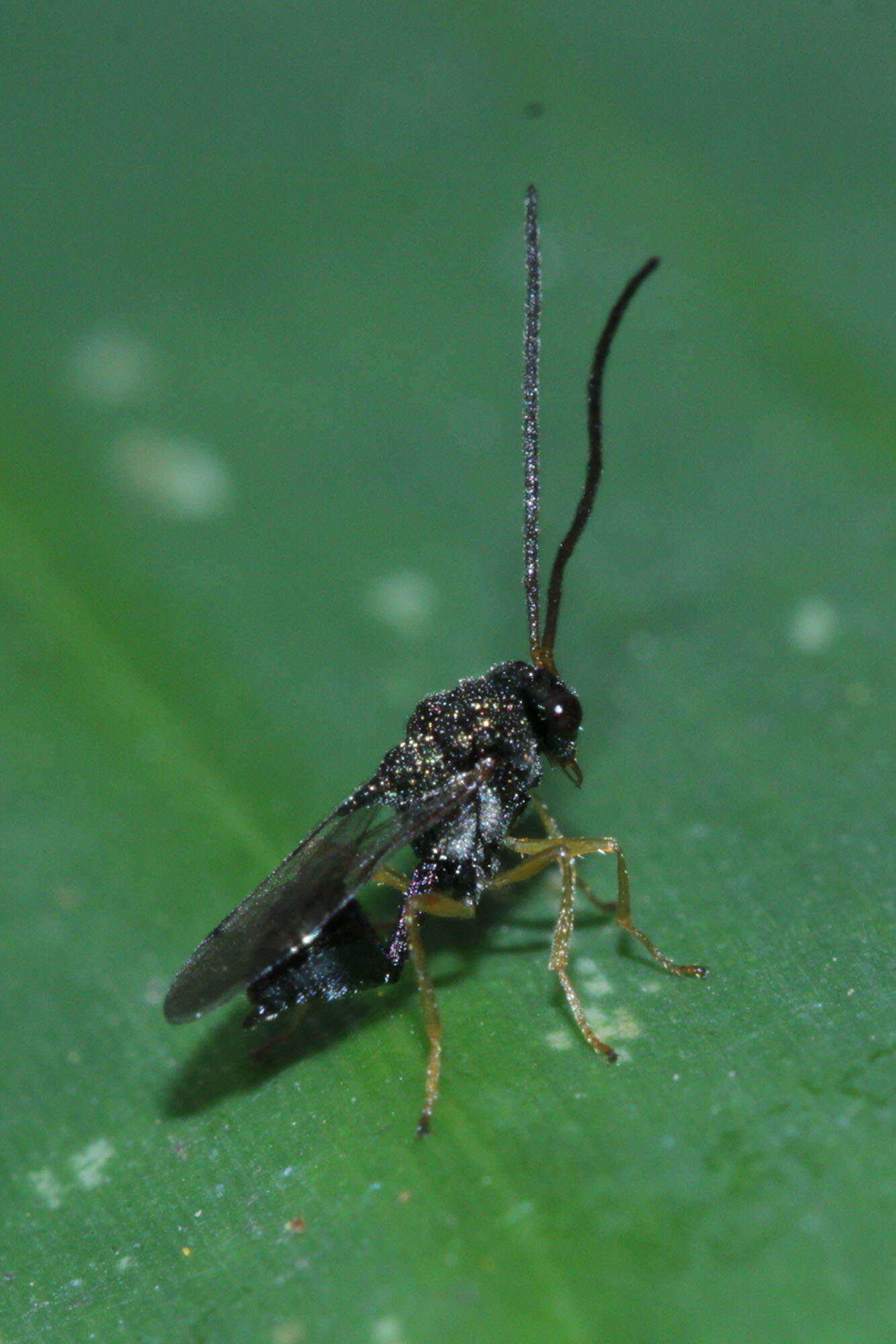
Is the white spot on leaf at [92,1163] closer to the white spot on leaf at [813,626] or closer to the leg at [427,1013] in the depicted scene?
the leg at [427,1013]

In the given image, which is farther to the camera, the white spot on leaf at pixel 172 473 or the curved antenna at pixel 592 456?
the white spot on leaf at pixel 172 473

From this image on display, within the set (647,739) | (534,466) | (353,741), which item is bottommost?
(353,741)

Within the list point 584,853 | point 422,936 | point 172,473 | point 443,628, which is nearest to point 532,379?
point 584,853

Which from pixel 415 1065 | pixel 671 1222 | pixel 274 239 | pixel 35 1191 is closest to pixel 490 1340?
pixel 671 1222

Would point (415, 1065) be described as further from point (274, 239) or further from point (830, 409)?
point (274, 239)

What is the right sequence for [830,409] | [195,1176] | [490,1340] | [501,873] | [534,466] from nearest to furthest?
[490,1340] → [195,1176] → [534,466] → [501,873] → [830,409]

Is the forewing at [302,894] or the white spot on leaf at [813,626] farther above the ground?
the white spot on leaf at [813,626]

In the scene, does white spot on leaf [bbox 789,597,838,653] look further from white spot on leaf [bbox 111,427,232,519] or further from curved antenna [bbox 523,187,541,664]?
white spot on leaf [bbox 111,427,232,519]

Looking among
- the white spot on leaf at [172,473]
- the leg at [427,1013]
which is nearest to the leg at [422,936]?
the leg at [427,1013]
